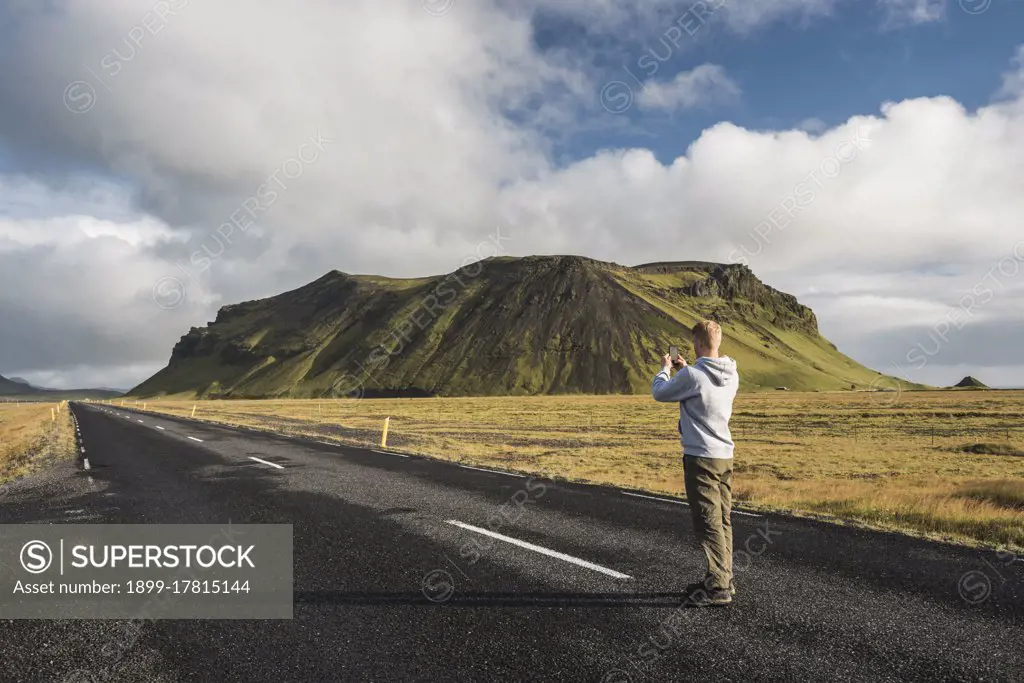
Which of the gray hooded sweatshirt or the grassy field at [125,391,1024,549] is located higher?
the gray hooded sweatshirt

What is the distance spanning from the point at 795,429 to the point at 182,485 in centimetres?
4505

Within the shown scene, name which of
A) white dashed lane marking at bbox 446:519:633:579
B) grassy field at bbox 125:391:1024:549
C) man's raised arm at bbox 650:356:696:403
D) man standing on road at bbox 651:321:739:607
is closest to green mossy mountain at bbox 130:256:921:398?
grassy field at bbox 125:391:1024:549

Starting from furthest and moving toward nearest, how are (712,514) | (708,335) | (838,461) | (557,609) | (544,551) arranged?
(838,461) < (544,551) < (708,335) < (712,514) < (557,609)

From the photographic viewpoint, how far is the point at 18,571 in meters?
6.26

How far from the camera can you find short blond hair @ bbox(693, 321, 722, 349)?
17.7ft

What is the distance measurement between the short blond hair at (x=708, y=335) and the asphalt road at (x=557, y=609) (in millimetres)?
2328

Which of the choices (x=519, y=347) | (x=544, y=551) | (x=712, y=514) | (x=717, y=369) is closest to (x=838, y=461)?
(x=544, y=551)

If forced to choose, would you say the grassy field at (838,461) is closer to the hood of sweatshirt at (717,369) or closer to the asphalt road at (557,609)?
the asphalt road at (557,609)

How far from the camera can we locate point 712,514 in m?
5.34

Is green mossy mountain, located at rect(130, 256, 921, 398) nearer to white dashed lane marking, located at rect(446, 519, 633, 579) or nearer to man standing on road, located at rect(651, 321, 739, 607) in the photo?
white dashed lane marking, located at rect(446, 519, 633, 579)

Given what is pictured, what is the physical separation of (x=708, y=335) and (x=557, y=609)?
9.15ft

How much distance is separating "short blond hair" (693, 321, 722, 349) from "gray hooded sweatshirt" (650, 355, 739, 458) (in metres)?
0.14

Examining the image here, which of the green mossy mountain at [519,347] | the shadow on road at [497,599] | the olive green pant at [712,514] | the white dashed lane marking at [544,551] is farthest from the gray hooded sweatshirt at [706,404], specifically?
the green mossy mountain at [519,347]

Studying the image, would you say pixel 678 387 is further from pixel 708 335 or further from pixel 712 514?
pixel 712 514
